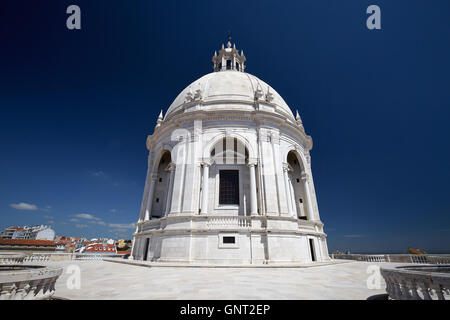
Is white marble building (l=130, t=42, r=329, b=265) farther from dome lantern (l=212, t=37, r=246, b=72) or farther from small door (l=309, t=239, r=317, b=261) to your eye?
dome lantern (l=212, t=37, r=246, b=72)

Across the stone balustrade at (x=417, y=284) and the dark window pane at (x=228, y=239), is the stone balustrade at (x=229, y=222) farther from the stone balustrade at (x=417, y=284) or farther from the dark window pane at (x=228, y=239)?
the stone balustrade at (x=417, y=284)

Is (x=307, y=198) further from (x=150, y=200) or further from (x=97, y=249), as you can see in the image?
(x=97, y=249)

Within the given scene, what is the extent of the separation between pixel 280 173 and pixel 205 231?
327 inches

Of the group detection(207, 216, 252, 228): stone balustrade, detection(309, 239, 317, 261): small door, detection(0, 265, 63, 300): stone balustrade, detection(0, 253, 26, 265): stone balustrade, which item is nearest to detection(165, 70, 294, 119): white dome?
detection(207, 216, 252, 228): stone balustrade

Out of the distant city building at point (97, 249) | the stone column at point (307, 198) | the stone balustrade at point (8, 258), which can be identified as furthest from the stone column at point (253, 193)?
the distant city building at point (97, 249)

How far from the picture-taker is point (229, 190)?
1908 cm

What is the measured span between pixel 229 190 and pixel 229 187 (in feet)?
0.97

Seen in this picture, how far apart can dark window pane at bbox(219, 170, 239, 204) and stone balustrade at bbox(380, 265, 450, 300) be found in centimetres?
1400

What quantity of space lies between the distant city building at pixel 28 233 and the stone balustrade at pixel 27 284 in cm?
12984

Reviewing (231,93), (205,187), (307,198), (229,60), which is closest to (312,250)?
(307,198)

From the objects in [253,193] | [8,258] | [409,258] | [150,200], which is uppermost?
[150,200]
